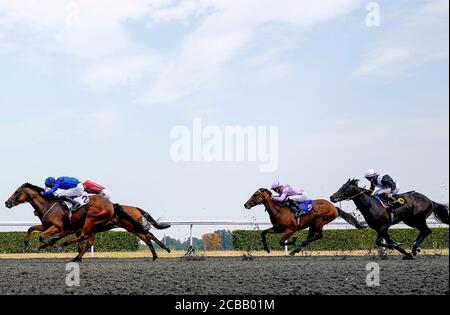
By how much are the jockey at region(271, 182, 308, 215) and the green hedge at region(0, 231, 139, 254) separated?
4.28m

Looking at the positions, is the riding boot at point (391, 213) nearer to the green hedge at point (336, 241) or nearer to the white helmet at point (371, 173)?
the white helmet at point (371, 173)

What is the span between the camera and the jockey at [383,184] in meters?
10.1

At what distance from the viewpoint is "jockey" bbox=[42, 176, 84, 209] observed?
9.35 metres

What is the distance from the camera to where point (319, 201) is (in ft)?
Answer: 36.4

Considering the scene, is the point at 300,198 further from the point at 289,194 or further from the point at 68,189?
the point at 68,189

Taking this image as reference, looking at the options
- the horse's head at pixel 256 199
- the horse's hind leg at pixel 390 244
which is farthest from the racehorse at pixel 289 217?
the horse's hind leg at pixel 390 244

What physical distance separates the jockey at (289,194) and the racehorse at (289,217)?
0.40 ft

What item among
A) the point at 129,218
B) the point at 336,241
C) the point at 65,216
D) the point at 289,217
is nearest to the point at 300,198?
the point at 289,217

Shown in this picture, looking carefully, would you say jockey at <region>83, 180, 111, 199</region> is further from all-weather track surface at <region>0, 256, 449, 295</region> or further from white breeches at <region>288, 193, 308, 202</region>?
white breeches at <region>288, 193, 308, 202</region>

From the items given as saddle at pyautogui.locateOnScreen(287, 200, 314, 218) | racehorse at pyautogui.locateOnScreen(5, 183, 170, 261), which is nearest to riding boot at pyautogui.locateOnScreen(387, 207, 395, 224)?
saddle at pyautogui.locateOnScreen(287, 200, 314, 218)

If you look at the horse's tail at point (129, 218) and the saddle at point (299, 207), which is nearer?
the horse's tail at point (129, 218)

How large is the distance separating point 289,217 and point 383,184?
5.31 ft
